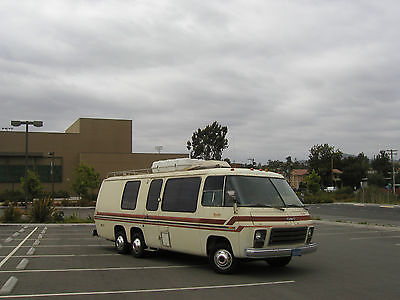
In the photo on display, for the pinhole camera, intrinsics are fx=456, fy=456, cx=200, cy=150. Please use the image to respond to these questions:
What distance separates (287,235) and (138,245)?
4766 millimetres

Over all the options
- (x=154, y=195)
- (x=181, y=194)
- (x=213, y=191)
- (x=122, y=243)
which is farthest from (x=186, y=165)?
(x=122, y=243)

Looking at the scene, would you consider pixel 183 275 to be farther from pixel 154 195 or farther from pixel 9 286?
pixel 9 286

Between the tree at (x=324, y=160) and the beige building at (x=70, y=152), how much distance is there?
4218 centimetres

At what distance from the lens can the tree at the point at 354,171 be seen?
94.1 m

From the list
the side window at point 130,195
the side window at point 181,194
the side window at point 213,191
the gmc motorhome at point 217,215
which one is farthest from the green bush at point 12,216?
the side window at point 213,191

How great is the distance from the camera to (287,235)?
388 inches

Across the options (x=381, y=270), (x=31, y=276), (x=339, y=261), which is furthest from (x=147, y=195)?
(x=381, y=270)

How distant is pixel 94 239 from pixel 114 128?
168ft

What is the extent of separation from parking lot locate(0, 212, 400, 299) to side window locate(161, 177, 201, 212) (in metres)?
1.47

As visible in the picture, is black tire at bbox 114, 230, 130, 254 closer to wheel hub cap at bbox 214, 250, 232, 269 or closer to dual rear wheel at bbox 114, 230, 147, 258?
dual rear wheel at bbox 114, 230, 147, 258

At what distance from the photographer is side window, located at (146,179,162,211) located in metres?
12.4

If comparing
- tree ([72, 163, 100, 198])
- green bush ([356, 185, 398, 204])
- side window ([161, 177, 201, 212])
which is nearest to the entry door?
side window ([161, 177, 201, 212])

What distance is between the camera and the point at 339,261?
12258 millimetres

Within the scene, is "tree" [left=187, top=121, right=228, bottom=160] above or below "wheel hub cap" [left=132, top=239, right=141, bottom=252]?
above
